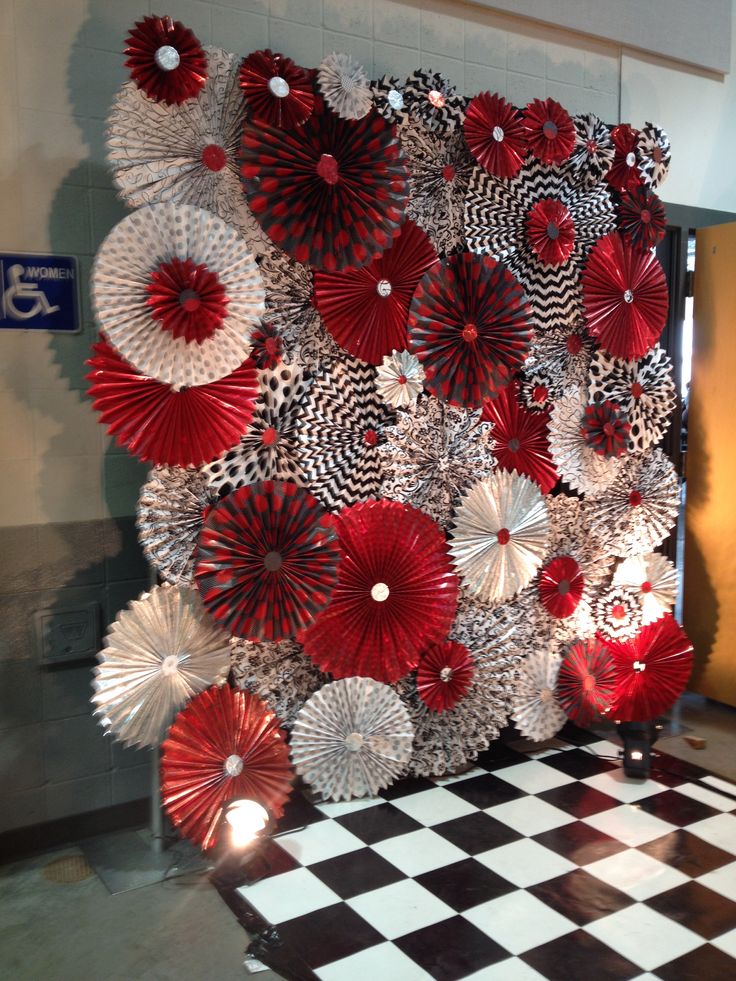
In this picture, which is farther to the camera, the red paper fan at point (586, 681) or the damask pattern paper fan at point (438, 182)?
the red paper fan at point (586, 681)

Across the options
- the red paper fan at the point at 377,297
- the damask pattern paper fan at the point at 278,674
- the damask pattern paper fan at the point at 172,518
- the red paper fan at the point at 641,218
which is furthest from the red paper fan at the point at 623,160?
the damask pattern paper fan at the point at 278,674

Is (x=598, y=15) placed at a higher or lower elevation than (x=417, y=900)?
higher

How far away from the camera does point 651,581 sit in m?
3.62

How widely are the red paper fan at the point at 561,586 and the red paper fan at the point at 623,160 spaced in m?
1.41

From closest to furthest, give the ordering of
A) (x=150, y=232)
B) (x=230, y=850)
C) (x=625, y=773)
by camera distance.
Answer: (x=150, y=232) < (x=230, y=850) < (x=625, y=773)

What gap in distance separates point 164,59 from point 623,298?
1844mm

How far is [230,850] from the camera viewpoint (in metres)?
2.60

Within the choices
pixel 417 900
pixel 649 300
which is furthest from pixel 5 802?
pixel 649 300

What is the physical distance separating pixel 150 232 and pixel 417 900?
6.33ft

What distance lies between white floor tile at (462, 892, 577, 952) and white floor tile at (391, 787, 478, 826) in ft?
1.52

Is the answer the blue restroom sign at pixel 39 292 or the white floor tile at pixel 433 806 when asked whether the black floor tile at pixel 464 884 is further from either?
the blue restroom sign at pixel 39 292

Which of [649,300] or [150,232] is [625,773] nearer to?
[649,300]

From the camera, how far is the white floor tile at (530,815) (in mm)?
2863

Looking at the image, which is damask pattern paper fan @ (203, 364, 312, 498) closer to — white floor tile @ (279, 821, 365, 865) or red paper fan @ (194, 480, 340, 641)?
red paper fan @ (194, 480, 340, 641)
